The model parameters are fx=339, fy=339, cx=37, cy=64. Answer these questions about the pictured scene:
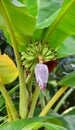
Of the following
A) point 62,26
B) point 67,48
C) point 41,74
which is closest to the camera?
point 41,74

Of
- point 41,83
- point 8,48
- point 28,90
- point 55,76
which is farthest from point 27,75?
point 55,76

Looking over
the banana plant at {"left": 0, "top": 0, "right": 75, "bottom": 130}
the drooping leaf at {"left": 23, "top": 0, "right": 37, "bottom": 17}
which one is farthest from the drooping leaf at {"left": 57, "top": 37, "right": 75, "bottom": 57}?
the drooping leaf at {"left": 23, "top": 0, "right": 37, "bottom": 17}

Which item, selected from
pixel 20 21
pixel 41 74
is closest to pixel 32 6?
pixel 20 21

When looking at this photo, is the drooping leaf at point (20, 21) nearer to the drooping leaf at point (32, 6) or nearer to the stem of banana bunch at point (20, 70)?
the stem of banana bunch at point (20, 70)

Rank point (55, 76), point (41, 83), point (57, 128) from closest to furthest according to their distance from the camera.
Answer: point (57, 128), point (41, 83), point (55, 76)

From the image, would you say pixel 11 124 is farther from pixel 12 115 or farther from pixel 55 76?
pixel 55 76

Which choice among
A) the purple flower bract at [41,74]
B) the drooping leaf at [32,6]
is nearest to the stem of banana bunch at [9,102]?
the purple flower bract at [41,74]

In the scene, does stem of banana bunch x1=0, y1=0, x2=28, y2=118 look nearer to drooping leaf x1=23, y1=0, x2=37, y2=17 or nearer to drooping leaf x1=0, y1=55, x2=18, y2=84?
drooping leaf x1=0, y1=55, x2=18, y2=84

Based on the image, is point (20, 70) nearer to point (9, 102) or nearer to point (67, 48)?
point (9, 102)
